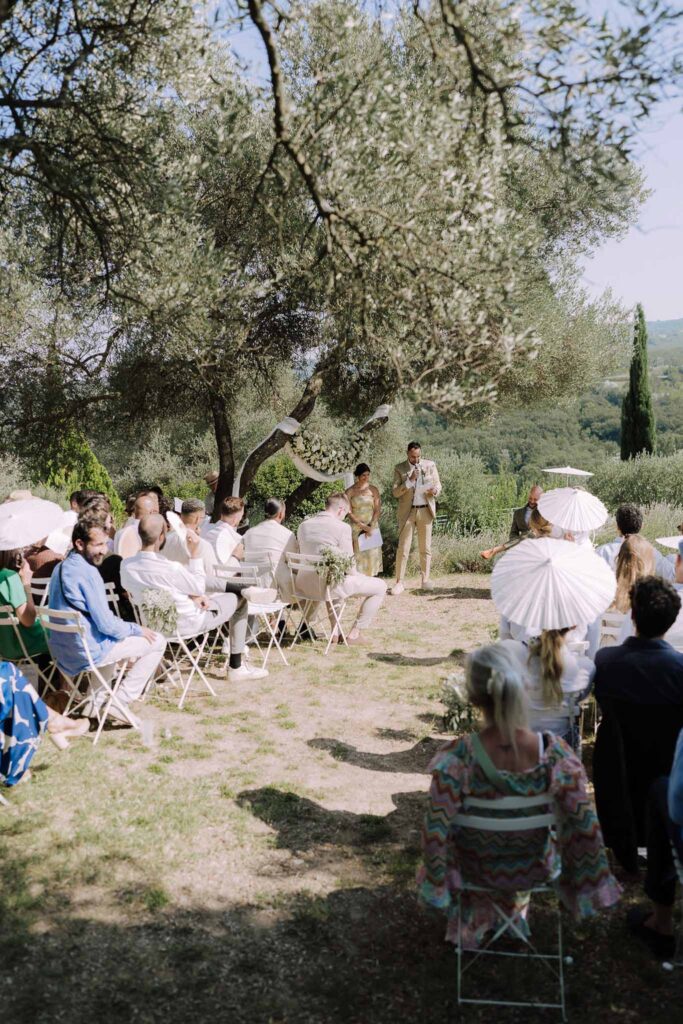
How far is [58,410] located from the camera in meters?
11.9

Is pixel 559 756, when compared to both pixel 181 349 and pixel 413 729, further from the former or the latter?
pixel 181 349

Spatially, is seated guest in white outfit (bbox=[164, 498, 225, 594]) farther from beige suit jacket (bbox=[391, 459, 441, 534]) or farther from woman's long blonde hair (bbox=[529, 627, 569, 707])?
beige suit jacket (bbox=[391, 459, 441, 534])

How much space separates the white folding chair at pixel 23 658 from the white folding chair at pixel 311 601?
2.70m

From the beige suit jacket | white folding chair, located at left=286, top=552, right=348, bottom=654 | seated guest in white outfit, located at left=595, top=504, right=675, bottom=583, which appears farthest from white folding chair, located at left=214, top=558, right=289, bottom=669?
the beige suit jacket

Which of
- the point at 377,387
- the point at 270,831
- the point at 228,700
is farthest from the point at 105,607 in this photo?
the point at 377,387

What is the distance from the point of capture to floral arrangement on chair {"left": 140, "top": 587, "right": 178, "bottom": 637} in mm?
6961

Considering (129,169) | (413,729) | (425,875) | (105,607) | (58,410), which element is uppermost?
(129,169)

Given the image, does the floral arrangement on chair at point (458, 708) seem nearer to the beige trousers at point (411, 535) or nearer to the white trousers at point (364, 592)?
the white trousers at point (364, 592)

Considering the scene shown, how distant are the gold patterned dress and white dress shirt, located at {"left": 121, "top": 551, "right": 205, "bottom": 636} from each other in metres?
4.60

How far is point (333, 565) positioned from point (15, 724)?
401 centimetres

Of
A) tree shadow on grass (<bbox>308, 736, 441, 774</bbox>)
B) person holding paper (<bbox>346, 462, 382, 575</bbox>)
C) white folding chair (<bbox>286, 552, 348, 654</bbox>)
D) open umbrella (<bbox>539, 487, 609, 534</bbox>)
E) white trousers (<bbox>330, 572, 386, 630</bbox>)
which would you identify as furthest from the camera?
person holding paper (<bbox>346, 462, 382, 575</bbox>)

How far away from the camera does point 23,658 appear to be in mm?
7137

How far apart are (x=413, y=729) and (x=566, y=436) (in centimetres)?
3683

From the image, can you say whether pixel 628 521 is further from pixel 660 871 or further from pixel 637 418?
pixel 637 418
